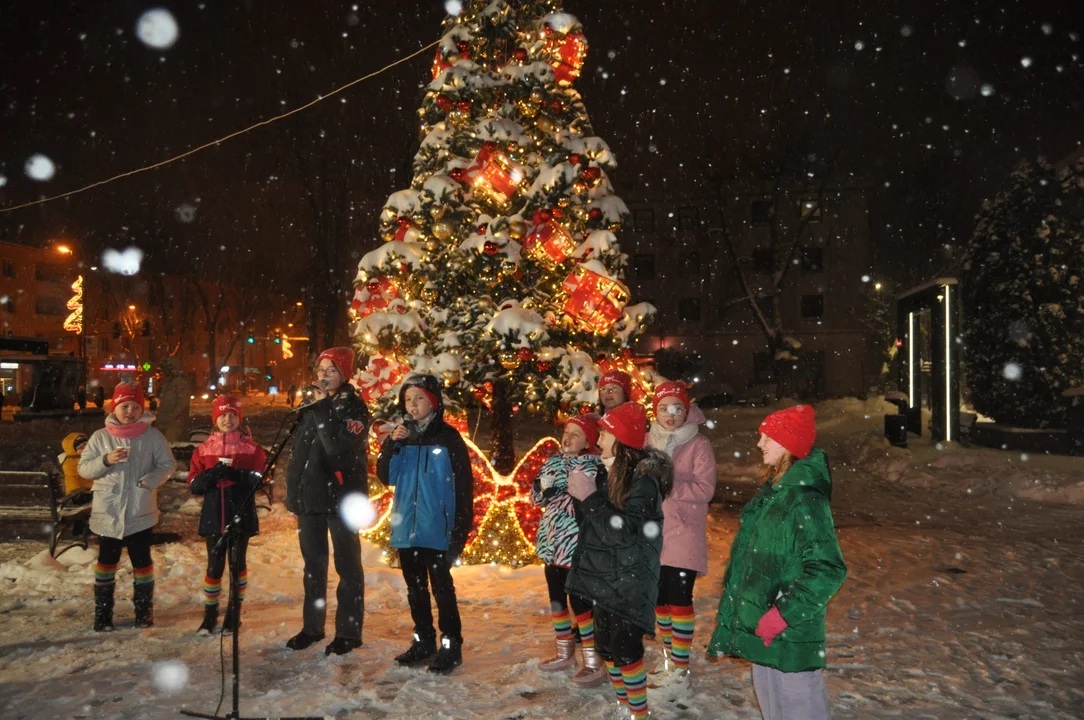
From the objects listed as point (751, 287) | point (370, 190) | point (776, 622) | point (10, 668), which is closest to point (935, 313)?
point (776, 622)

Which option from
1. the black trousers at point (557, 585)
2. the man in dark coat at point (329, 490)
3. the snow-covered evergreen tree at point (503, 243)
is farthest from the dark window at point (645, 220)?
the black trousers at point (557, 585)

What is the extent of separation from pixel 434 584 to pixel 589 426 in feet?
5.13

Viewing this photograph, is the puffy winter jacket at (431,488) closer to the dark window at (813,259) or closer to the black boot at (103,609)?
the black boot at (103,609)

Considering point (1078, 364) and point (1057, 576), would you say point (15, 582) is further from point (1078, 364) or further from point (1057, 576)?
point (1078, 364)

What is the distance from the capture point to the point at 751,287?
163ft

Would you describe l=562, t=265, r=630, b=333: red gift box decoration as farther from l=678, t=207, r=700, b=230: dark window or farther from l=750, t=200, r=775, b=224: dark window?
l=750, t=200, r=775, b=224: dark window

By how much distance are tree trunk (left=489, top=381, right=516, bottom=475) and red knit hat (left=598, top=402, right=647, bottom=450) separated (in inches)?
205

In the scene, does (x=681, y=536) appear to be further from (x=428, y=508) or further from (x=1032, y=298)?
(x=1032, y=298)

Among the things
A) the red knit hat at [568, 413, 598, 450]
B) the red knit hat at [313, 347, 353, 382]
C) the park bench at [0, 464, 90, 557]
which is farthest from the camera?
the park bench at [0, 464, 90, 557]

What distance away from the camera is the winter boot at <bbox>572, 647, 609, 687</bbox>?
201 inches

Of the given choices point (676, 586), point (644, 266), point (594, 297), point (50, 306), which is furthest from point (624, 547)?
point (50, 306)

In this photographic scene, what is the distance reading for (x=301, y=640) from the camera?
229 inches

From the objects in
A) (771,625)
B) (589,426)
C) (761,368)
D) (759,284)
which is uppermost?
(759,284)

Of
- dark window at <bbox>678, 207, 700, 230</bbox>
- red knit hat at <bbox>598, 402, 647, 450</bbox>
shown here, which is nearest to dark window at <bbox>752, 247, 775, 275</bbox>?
dark window at <bbox>678, 207, 700, 230</bbox>
